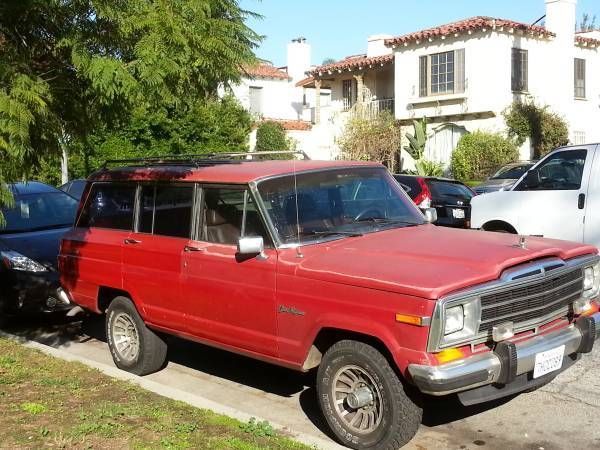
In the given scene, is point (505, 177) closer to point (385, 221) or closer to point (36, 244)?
point (36, 244)

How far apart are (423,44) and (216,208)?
24.6 m

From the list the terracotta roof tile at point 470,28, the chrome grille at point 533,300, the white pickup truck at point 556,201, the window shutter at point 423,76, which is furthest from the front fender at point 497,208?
the window shutter at point 423,76

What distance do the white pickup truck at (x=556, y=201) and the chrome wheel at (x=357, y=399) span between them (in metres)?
5.17

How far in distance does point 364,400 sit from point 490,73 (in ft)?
78.1

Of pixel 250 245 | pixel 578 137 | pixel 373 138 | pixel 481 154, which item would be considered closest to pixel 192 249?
pixel 250 245

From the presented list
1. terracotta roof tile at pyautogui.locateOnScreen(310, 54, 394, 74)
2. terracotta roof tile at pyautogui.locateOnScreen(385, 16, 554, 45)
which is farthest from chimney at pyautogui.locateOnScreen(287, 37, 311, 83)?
terracotta roof tile at pyautogui.locateOnScreen(385, 16, 554, 45)

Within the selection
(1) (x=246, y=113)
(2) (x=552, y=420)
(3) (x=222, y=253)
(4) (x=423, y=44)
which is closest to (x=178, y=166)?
(3) (x=222, y=253)

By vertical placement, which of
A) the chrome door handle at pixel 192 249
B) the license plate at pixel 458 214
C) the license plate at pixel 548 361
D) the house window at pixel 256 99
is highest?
the house window at pixel 256 99

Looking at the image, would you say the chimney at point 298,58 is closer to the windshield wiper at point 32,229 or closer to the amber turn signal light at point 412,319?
the windshield wiper at point 32,229

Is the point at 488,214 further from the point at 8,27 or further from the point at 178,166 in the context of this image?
the point at 8,27

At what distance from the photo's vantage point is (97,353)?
7.38m

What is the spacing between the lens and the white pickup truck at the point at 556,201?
8.61m

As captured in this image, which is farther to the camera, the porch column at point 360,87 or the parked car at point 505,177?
the porch column at point 360,87

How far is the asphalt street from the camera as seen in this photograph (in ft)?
15.9
